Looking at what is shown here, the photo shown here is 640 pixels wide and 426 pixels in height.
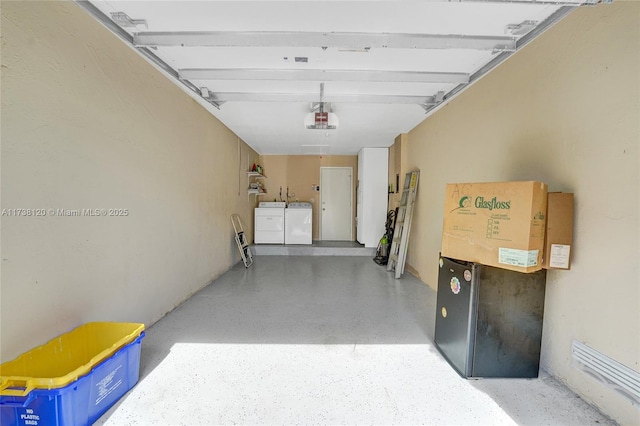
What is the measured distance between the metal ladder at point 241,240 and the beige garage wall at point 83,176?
1613 millimetres

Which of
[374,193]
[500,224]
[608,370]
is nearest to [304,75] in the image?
[500,224]

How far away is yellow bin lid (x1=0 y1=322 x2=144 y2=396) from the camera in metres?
1.05

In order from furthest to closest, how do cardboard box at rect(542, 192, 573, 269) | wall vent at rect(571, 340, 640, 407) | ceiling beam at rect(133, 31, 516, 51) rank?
1. ceiling beam at rect(133, 31, 516, 51)
2. cardboard box at rect(542, 192, 573, 269)
3. wall vent at rect(571, 340, 640, 407)

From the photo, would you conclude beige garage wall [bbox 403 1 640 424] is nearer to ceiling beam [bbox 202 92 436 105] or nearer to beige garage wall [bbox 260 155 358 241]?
ceiling beam [bbox 202 92 436 105]

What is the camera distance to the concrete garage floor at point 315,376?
52.4 inches

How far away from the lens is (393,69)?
2.26 metres

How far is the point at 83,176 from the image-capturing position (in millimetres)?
1568

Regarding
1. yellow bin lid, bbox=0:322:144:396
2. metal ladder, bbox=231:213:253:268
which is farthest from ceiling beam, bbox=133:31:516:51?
metal ladder, bbox=231:213:253:268

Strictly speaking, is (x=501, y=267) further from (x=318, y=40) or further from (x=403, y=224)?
(x=403, y=224)

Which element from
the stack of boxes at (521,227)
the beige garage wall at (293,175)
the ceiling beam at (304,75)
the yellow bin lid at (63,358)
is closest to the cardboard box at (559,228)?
the stack of boxes at (521,227)

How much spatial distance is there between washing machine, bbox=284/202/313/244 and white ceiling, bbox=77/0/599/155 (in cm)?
289

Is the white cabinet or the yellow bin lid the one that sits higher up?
the white cabinet

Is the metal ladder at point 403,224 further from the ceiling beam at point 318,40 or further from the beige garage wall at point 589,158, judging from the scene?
the ceiling beam at point 318,40

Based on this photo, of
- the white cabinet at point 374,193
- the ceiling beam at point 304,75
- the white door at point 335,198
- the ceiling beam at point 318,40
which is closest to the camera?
the ceiling beam at point 318,40
